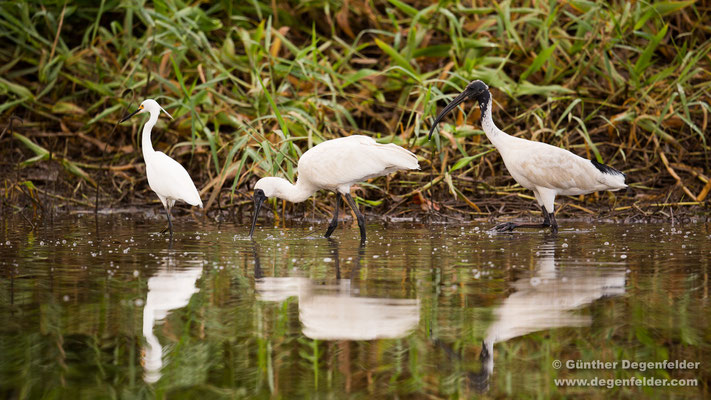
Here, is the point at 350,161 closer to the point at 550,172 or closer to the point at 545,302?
the point at 550,172

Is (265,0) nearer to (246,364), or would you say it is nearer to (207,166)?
(207,166)

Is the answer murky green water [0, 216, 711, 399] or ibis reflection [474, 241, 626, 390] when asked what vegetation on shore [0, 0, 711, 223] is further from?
ibis reflection [474, 241, 626, 390]

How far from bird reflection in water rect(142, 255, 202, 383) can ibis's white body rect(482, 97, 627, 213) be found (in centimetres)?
368

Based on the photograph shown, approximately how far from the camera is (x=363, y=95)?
13078 millimetres

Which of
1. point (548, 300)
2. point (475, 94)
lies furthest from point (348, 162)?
point (548, 300)

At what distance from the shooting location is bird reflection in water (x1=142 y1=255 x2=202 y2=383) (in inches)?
160

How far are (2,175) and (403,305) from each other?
8476 mm

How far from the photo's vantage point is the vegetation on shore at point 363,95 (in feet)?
37.7

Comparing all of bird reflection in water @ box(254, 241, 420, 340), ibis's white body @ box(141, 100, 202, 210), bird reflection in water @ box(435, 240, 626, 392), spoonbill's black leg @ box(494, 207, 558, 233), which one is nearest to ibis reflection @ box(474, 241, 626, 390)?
bird reflection in water @ box(435, 240, 626, 392)

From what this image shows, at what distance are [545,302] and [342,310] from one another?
1.12 meters

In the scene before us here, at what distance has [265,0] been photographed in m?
14.8

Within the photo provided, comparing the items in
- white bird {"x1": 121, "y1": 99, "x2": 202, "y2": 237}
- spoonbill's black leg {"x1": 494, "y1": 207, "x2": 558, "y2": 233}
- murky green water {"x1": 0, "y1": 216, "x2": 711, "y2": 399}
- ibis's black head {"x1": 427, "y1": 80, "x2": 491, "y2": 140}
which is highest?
Result: ibis's black head {"x1": 427, "y1": 80, "x2": 491, "y2": 140}

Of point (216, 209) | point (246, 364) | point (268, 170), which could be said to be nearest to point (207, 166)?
point (216, 209)

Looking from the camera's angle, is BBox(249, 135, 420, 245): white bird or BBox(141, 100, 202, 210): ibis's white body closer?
BBox(249, 135, 420, 245): white bird
